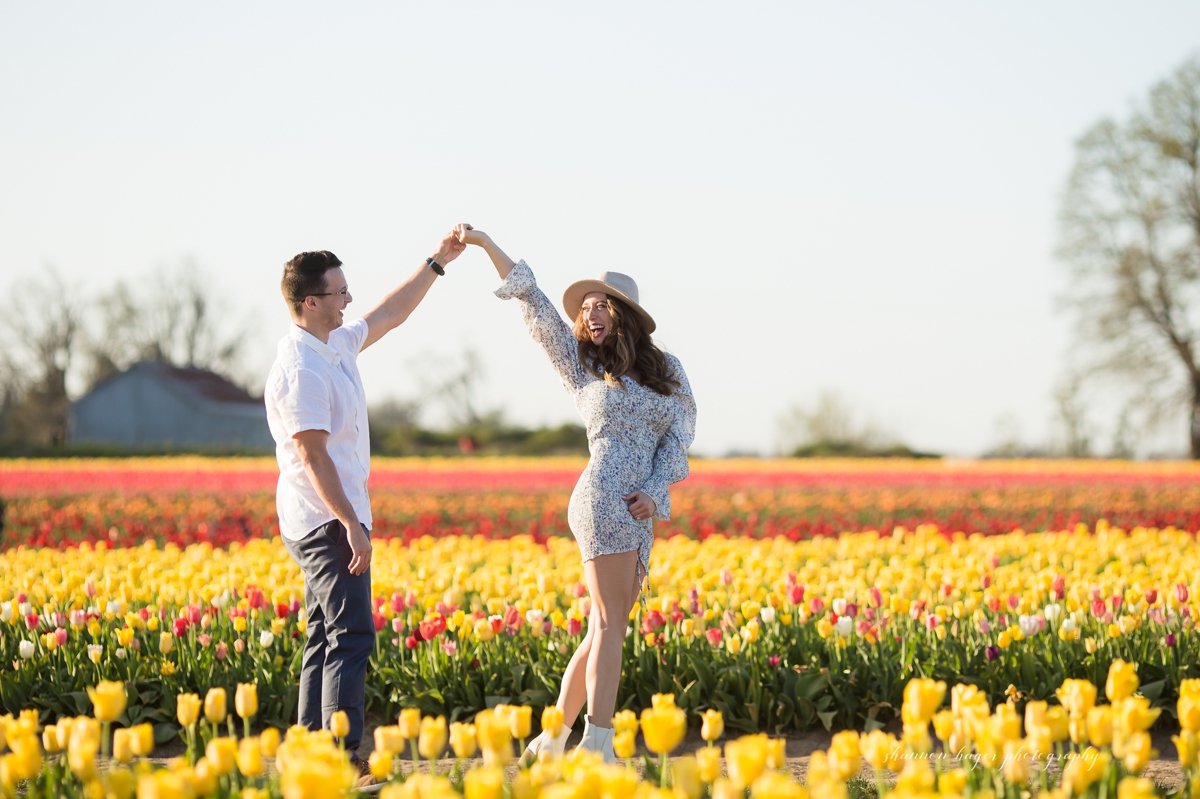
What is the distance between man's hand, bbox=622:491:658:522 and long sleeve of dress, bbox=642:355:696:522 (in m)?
0.04

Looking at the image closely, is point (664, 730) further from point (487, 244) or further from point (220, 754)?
point (487, 244)

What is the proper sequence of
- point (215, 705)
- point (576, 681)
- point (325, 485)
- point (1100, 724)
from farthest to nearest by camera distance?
point (576, 681) → point (325, 485) → point (215, 705) → point (1100, 724)

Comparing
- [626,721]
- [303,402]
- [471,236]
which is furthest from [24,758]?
[471,236]

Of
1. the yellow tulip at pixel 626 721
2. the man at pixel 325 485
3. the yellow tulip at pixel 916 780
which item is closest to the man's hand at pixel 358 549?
the man at pixel 325 485

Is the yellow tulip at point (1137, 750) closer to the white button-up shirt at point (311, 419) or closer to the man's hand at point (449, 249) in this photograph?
the white button-up shirt at point (311, 419)

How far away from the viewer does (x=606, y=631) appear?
369cm

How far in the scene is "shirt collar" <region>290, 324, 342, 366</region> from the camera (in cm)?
371

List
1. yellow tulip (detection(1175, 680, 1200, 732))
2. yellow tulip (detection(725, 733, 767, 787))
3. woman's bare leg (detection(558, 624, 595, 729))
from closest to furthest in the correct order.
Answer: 1. yellow tulip (detection(725, 733, 767, 787))
2. yellow tulip (detection(1175, 680, 1200, 732))
3. woman's bare leg (detection(558, 624, 595, 729))

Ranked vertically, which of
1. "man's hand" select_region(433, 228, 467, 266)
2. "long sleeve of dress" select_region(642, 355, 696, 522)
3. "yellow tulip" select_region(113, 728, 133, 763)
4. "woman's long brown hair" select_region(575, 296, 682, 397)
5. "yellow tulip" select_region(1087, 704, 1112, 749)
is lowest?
"yellow tulip" select_region(113, 728, 133, 763)

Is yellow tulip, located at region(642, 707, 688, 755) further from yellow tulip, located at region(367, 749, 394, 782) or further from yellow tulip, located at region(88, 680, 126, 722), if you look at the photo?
yellow tulip, located at region(88, 680, 126, 722)

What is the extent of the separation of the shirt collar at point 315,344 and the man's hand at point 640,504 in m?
1.11

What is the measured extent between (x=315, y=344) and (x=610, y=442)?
1.05 m

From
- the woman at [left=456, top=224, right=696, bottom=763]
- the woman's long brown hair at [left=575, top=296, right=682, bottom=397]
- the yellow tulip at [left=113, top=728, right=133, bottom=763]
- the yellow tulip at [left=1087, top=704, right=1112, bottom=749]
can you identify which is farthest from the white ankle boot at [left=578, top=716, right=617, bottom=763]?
the yellow tulip at [left=1087, top=704, right=1112, bottom=749]

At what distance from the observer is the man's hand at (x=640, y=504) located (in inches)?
145
